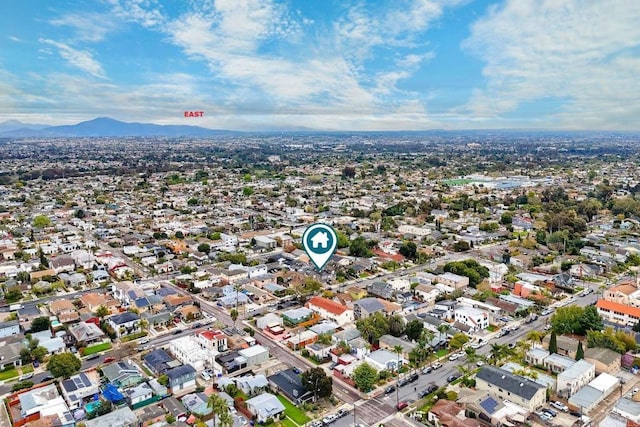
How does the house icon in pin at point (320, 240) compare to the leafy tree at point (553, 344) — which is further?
the house icon in pin at point (320, 240)

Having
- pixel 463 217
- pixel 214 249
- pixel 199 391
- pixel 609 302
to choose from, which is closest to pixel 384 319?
pixel 199 391

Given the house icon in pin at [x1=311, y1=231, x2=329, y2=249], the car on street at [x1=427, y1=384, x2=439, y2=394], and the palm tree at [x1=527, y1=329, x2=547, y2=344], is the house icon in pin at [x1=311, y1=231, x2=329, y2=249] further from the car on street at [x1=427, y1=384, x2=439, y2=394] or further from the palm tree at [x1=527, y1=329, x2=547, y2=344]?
the palm tree at [x1=527, y1=329, x2=547, y2=344]

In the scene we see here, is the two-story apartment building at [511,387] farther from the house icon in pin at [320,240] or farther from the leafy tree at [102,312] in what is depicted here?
the leafy tree at [102,312]

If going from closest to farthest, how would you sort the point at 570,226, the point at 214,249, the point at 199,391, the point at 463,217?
the point at 199,391 < the point at 214,249 < the point at 570,226 < the point at 463,217

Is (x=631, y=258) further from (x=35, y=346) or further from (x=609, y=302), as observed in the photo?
(x=35, y=346)

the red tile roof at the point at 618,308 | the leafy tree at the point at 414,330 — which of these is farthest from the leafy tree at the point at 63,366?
the red tile roof at the point at 618,308
